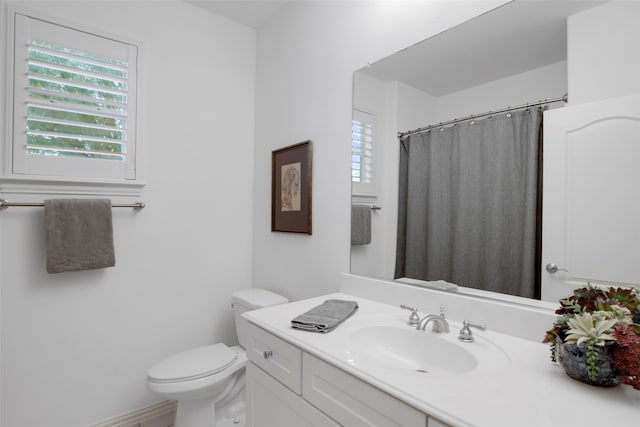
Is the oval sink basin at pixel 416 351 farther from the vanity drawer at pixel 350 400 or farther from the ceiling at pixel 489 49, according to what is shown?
the ceiling at pixel 489 49

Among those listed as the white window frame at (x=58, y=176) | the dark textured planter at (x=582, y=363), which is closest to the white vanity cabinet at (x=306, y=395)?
the dark textured planter at (x=582, y=363)

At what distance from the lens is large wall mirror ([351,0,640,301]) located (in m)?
1.03

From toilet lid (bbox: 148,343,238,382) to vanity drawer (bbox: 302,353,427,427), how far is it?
2.74 ft

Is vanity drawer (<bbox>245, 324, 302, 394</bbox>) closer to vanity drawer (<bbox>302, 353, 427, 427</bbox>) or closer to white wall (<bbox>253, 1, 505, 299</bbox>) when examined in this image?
vanity drawer (<bbox>302, 353, 427, 427</bbox>)

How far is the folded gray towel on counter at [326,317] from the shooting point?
1.08 metres

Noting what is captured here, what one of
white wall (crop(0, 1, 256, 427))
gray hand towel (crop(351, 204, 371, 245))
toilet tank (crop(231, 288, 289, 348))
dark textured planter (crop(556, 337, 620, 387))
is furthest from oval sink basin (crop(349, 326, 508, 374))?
white wall (crop(0, 1, 256, 427))

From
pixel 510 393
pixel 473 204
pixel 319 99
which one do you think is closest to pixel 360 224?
pixel 473 204

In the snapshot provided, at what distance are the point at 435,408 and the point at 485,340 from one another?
1.48 ft

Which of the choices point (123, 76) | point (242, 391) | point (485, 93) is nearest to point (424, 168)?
point (485, 93)

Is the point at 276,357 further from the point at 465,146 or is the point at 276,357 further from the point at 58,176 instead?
the point at 58,176

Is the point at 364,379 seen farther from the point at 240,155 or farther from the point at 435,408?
the point at 240,155

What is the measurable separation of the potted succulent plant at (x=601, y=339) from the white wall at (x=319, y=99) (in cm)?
103

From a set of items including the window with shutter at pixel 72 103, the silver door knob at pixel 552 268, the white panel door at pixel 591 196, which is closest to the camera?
the white panel door at pixel 591 196

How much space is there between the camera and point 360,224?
161cm
